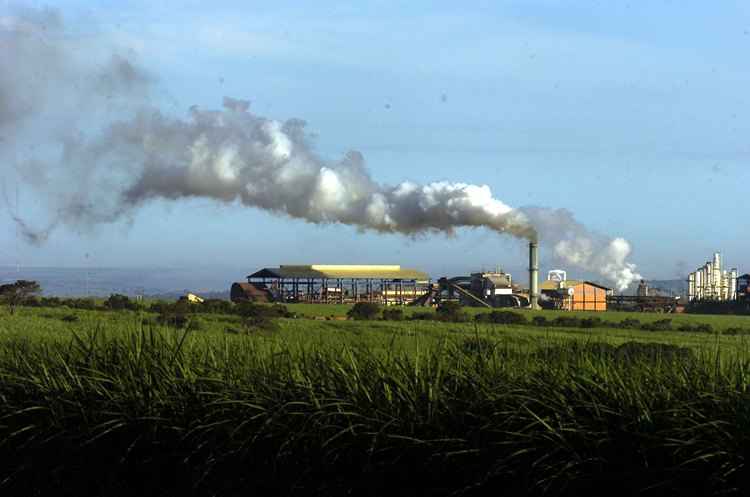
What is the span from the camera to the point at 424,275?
80812mm

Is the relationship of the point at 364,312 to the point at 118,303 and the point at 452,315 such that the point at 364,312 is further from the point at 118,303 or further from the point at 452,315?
the point at 118,303

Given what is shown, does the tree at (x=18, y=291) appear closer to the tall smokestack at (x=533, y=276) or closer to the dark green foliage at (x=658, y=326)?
the dark green foliage at (x=658, y=326)

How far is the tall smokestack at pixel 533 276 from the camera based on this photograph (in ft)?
230

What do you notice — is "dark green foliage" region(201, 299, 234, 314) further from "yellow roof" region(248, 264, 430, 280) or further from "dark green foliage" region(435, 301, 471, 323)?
"yellow roof" region(248, 264, 430, 280)

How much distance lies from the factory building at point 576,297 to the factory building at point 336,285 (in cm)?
957

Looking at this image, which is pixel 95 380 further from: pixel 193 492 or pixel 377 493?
pixel 377 493

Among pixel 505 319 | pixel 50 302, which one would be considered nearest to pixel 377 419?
pixel 505 319

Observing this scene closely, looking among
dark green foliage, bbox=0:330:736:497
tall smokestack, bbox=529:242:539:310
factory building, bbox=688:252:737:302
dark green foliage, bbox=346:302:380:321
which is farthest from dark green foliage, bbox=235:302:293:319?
factory building, bbox=688:252:737:302

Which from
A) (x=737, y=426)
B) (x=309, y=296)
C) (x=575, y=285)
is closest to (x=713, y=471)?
(x=737, y=426)

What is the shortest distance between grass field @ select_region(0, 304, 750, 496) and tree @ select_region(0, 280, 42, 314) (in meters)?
30.7

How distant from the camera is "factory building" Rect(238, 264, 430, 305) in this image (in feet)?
232

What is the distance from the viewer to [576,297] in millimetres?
84688

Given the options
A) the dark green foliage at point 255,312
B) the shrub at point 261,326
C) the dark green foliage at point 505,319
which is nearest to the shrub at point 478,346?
the shrub at point 261,326

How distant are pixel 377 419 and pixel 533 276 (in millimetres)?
65093
